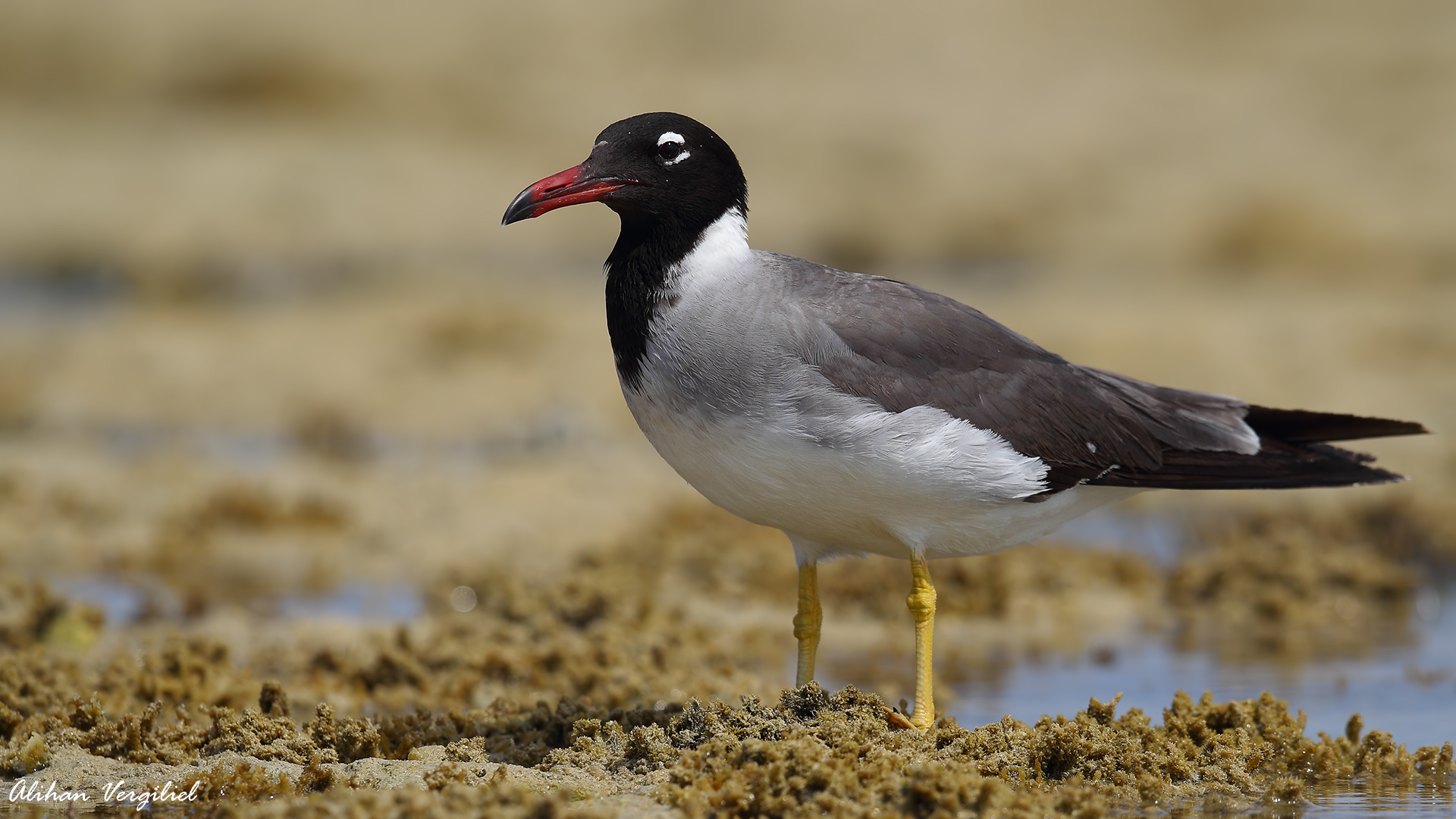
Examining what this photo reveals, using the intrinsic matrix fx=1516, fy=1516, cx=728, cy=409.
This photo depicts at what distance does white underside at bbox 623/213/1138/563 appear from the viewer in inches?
203

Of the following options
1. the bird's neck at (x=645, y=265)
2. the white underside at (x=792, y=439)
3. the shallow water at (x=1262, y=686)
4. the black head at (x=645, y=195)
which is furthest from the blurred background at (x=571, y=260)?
the black head at (x=645, y=195)

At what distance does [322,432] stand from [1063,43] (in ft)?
65.6

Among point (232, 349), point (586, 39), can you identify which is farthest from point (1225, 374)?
point (586, 39)

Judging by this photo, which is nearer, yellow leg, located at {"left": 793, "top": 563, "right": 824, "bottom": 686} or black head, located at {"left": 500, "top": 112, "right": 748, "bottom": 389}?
black head, located at {"left": 500, "top": 112, "right": 748, "bottom": 389}

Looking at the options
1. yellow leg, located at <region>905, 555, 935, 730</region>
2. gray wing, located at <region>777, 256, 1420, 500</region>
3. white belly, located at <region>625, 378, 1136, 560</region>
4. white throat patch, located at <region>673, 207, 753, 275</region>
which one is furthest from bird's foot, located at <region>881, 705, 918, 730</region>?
white throat patch, located at <region>673, 207, 753, 275</region>

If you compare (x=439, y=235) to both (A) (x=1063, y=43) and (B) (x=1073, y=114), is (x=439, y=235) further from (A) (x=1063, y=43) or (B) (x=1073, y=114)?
(A) (x=1063, y=43)

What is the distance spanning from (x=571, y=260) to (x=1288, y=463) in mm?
17840

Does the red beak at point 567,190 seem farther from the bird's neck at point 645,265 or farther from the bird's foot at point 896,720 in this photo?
the bird's foot at point 896,720

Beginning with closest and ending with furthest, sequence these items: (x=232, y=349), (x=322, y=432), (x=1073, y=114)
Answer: (x=322, y=432) < (x=232, y=349) < (x=1073, y=114)

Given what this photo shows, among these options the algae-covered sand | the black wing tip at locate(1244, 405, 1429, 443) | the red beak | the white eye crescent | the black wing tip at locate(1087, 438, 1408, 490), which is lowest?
the algae-covered sand

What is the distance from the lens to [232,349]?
17.0 meters

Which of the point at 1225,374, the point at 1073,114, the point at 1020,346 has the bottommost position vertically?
the point at 1020,346

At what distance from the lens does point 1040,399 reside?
579 cm

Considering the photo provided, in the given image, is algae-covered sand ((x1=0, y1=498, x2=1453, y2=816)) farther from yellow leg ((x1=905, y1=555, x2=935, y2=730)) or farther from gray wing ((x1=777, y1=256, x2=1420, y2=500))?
gray wing ((x1=777, y1=256, x2=1420, y2=500))
